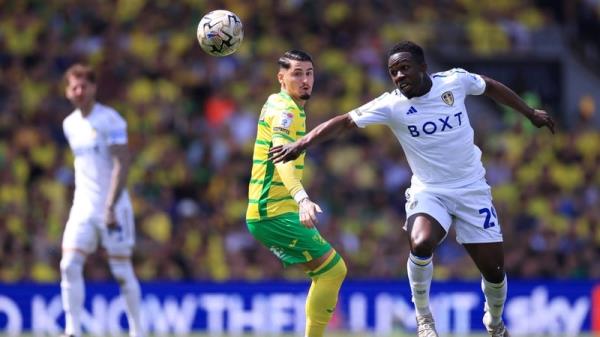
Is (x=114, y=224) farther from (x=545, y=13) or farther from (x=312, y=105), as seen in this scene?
(x=545, y=13)

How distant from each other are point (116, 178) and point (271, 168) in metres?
2.36

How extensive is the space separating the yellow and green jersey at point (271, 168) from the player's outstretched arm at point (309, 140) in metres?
0.37

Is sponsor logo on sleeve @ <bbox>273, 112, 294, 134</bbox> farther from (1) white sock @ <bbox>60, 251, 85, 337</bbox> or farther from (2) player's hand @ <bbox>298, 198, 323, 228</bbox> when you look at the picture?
(1) white sock @ <bbox>60, 251, 85, 337</bbox>

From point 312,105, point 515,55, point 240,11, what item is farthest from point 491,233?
point 515,55

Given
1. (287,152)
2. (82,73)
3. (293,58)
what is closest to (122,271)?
(82,73)

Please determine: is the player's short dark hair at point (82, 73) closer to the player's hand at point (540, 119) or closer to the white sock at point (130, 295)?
the white sock at point (130, 295)

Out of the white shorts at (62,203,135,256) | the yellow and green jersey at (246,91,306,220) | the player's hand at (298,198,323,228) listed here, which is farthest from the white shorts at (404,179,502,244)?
the white shorts at (62,203,135,256)

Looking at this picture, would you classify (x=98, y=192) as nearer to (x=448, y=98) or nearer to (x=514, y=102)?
(x=448, y=98)

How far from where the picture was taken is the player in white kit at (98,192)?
41.2 ft

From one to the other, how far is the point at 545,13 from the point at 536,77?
152cm

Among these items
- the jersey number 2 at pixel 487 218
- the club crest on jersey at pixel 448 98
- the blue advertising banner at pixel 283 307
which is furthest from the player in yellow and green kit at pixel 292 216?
the blue advertising banner at pixel 283 307

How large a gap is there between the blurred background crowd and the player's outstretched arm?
28.8ft

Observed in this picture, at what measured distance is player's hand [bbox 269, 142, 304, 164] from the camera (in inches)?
394

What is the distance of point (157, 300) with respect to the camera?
17.1 metres
